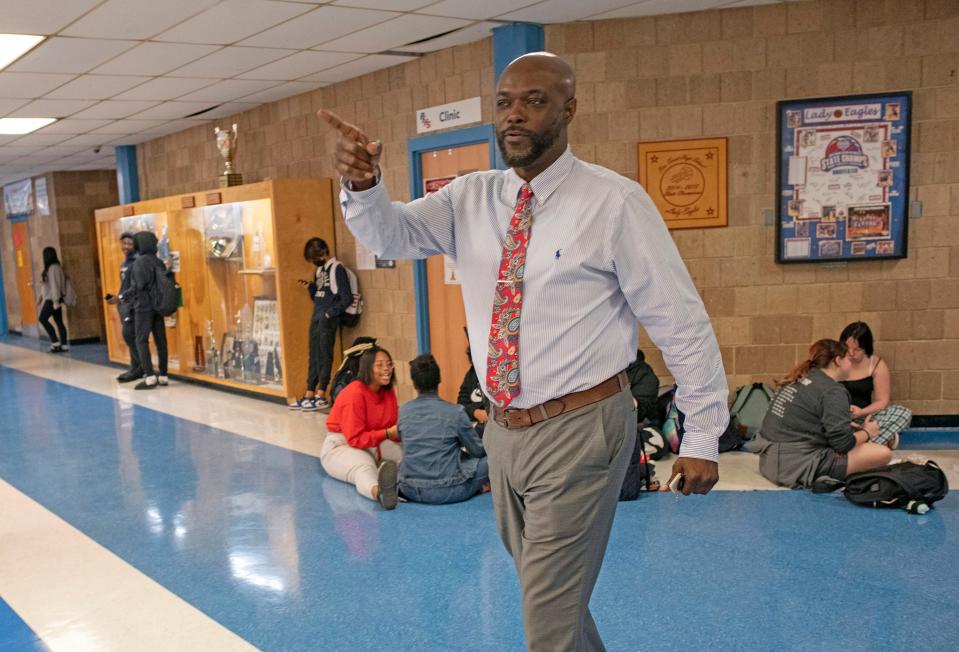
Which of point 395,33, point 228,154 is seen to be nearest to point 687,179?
point 395,33

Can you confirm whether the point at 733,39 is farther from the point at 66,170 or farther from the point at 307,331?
the point at 66,170

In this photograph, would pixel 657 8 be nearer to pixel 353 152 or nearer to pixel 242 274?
pixel 353 152

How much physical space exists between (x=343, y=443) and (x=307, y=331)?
2740mm

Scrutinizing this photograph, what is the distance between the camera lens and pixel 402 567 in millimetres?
3828

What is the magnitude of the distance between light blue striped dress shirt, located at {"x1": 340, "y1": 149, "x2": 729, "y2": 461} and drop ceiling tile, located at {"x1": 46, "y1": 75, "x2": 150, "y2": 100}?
5.90 meters

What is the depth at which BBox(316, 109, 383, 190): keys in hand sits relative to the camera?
6.17 feet

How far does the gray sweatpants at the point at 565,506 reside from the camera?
6.55 feet

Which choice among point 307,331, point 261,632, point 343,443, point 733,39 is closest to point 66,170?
point 307,331

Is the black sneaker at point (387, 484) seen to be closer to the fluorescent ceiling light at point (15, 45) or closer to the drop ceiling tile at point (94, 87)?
the fluorescent ceiling light at point (15, 45)

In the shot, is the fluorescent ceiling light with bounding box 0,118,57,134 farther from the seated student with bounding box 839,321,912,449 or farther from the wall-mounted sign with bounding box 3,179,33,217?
the seated student with bounding box 839,321,912,449

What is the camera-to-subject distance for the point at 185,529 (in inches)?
178

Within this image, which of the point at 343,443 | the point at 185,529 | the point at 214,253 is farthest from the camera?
the point at 214,253

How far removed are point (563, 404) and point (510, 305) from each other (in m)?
0.27

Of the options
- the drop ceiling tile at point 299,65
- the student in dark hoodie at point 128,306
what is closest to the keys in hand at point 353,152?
the drop ceiling tile at point 299,65
